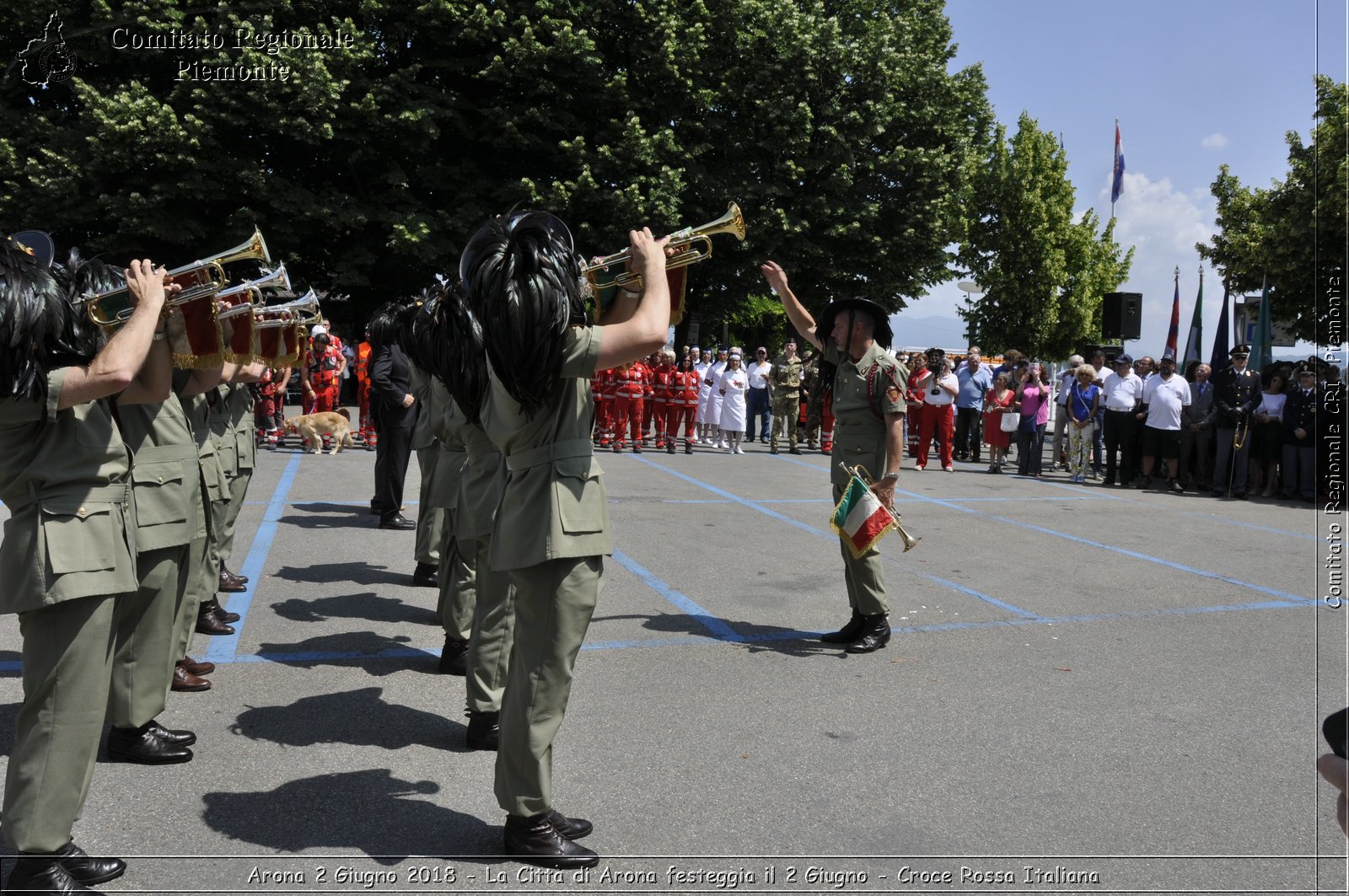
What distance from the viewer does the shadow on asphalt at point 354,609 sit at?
656cm

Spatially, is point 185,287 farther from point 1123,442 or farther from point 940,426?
point 940,426

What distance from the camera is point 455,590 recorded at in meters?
5.43

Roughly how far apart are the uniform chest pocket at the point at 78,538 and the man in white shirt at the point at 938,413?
15414mm

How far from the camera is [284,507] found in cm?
1095

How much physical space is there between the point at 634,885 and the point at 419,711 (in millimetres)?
1896

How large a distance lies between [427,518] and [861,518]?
305 cm

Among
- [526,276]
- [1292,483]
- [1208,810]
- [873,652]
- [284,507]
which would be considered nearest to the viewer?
[526,276]

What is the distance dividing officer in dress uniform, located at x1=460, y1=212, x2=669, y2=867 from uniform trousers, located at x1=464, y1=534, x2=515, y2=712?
3.35 ft

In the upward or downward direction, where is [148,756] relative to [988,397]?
downward

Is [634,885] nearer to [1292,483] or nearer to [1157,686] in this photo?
[1157,686]

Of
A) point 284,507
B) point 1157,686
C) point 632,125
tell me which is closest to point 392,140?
point 632,125

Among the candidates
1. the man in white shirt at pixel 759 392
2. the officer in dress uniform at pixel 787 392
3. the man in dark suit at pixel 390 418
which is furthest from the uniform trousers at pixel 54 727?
the man in white shirt at pixel 759 392

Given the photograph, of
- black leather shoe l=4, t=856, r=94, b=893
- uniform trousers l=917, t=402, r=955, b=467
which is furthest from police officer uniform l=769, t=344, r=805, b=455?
black leather shoe l=4, t=856, r=94, b=893

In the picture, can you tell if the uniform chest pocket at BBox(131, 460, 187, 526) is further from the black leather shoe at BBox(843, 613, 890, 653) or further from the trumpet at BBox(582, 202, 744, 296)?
the black leather shoe at BBox(843, 613, 890, 653)
